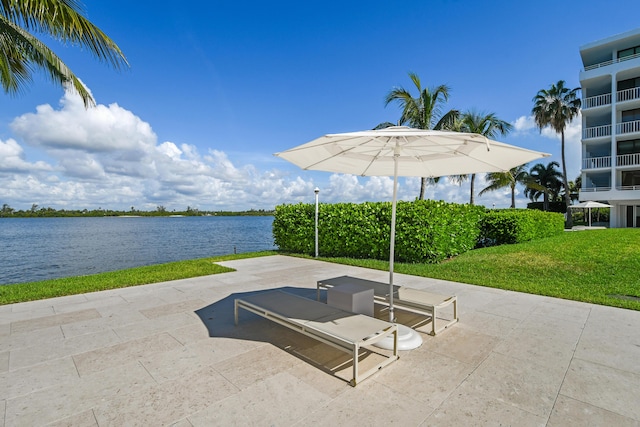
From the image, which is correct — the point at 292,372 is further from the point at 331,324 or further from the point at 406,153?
the point at 406,153

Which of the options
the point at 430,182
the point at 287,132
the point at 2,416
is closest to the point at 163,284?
the point at 2,416

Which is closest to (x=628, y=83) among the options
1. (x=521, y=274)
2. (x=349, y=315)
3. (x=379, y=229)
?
(x=521, y=274)

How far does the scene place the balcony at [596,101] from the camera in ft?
88.6

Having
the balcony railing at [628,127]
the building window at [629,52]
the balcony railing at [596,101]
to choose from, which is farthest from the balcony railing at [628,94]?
the building window at [629,52]

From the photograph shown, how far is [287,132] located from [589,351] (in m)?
16.4

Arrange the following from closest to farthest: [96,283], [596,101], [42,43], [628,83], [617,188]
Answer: [42,43]
[96,283]
[617,188]
[628,83]
[596,101]

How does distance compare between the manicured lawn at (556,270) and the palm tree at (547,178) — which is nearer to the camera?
the manicured lawn at (556,270)

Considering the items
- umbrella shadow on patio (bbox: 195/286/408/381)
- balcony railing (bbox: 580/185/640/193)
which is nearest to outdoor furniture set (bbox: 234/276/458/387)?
umbrella shadow on patio (bbox: 195/286/408/381)

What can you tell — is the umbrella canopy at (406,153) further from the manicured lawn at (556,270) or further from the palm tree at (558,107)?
the palm tree at (558,107)

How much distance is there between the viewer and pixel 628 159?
84.3ft

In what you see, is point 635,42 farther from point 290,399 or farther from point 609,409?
point 290,399

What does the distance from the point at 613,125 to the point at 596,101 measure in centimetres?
→ 299

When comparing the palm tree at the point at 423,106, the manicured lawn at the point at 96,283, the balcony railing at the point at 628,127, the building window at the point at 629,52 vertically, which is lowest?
the manicured lawn at the point at 96,283

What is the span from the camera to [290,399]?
9.23ft
